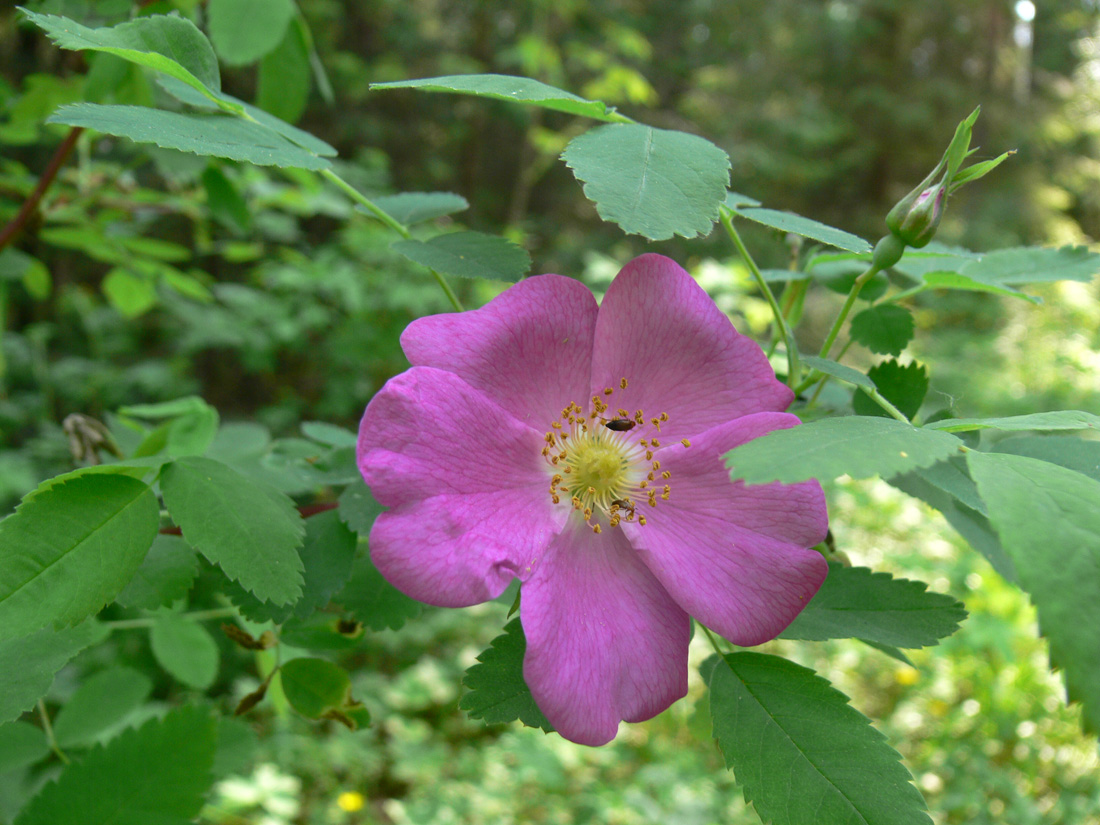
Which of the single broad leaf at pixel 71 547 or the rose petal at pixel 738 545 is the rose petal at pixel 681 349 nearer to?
the rose petal at pixel 738 545

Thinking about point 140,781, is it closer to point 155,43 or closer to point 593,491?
point 593,491

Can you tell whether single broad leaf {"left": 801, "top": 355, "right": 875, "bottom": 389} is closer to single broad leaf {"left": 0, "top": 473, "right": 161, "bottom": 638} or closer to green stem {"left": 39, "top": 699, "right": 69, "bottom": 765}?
single broad leaf {"left": 0, "top": 473, "right": 161, "bottom": 638}

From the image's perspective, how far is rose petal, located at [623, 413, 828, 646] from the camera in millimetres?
499

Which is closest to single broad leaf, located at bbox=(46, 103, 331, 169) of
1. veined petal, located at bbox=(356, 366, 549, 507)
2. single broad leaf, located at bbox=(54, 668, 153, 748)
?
veined petal, located at bbox=(356, 366, 549, 507)

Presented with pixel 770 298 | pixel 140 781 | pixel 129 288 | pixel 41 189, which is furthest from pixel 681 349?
pixel 129 288

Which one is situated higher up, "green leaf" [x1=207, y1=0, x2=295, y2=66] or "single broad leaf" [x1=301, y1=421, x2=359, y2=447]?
"green leaf" [x1=207, y1=0, x2=295, y2=66]

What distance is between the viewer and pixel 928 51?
40.0ft

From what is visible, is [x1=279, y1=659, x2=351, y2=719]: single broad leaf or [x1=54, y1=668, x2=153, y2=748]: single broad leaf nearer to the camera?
[x1=279, y1=659, x2=351, y2=719]: single broad leaf

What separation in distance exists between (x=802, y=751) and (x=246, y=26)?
1016 mm

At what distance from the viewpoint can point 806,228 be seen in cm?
58

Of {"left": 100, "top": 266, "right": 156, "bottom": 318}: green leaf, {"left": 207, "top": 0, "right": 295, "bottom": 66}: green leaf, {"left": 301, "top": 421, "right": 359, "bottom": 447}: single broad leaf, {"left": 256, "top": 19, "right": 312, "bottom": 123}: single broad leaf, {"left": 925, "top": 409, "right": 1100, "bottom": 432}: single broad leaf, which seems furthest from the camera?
{"left": 100, "top": 266, "right": 156, "bottom": 318}: green leaf

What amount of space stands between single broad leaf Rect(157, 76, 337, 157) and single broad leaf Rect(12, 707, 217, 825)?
0.56 metres

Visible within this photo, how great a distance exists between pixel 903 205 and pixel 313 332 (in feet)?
14.1

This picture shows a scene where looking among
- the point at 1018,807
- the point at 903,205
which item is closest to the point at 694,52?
the point at 1018,807
